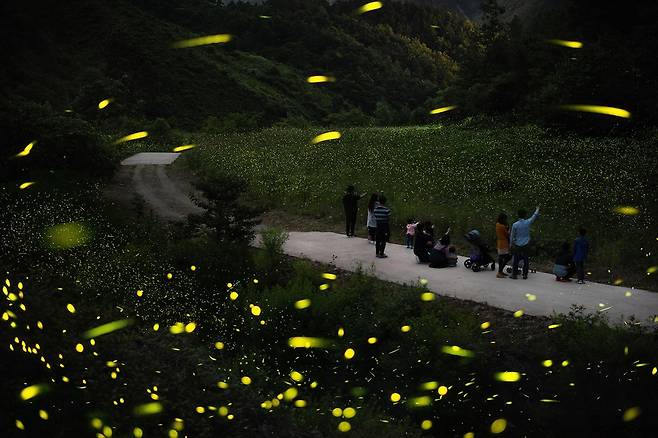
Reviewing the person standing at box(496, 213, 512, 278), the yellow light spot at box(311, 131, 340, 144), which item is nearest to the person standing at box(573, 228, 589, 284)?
the person standing at box(496, 213, 512, 278)

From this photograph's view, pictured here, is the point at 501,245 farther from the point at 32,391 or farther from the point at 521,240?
the point at 32,391

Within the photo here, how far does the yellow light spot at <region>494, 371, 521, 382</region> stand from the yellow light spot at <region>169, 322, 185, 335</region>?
5695mm

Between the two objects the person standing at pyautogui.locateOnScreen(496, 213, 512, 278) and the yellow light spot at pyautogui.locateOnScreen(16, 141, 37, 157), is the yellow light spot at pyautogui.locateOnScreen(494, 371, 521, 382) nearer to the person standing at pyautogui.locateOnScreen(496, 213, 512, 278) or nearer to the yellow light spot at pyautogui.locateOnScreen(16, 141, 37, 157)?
the person standing at pyautogui.locateOnScreen(496, 213, 512, 278)

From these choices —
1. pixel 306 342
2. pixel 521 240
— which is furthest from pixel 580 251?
pixel 306 342

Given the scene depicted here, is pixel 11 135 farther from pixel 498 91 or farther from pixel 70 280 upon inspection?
pixel 498 91

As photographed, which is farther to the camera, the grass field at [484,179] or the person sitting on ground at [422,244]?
the grass field at [484,179]

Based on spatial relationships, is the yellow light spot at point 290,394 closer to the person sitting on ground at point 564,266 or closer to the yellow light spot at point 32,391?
the yellow light spot at point 32,391

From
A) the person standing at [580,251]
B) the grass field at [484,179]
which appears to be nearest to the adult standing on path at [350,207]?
the grass field at [484,179]

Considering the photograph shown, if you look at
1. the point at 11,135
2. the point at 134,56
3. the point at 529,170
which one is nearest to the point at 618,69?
the point at 529,170

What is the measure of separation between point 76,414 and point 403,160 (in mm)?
24249

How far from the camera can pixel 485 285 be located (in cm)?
1280

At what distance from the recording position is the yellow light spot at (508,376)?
965 centimetres

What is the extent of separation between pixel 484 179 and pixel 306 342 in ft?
49.6

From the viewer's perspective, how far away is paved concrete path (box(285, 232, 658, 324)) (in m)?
11.2
